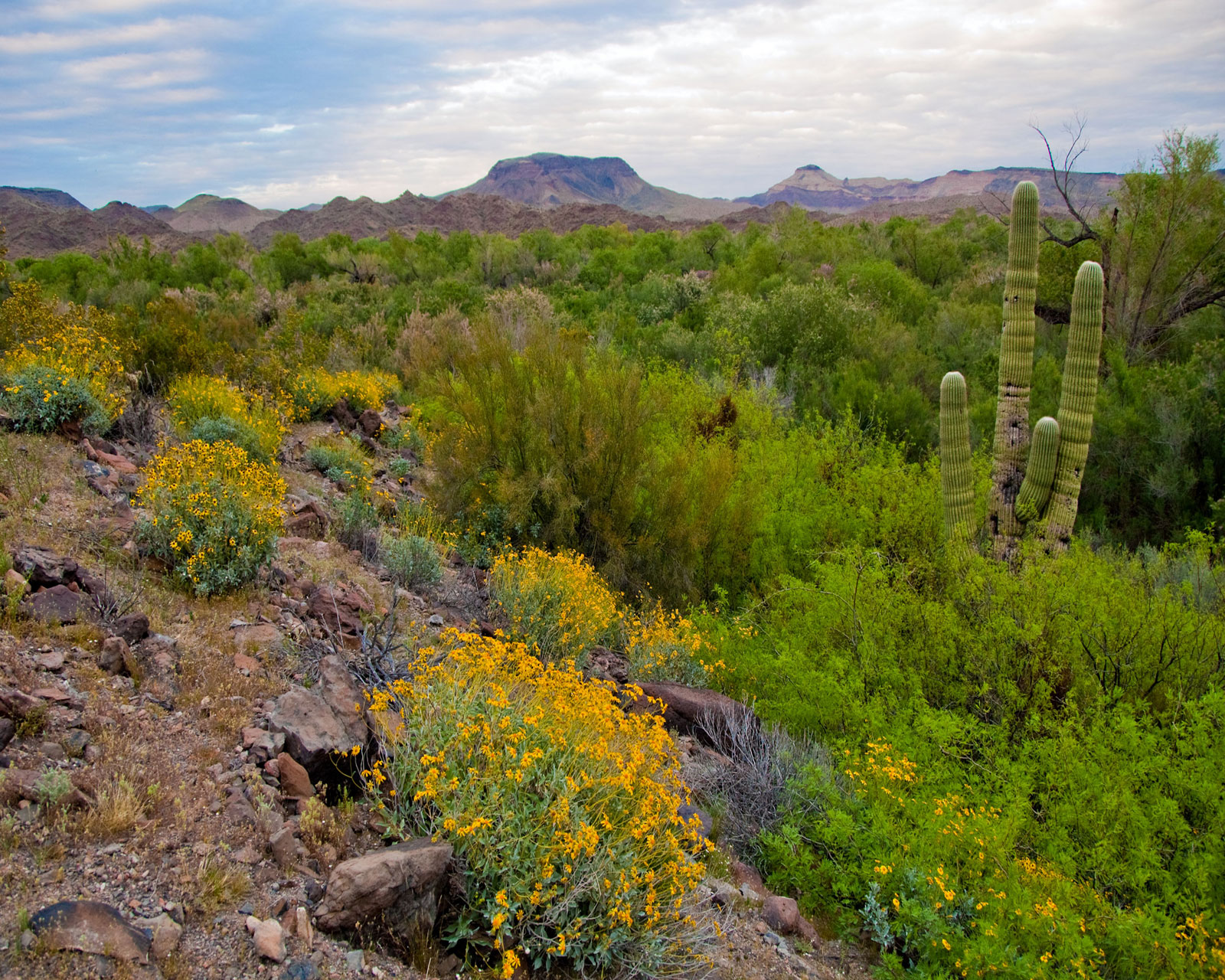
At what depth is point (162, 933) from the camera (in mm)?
2590

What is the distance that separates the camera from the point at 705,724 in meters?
5.93

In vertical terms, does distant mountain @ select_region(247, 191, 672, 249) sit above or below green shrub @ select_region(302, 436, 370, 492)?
above

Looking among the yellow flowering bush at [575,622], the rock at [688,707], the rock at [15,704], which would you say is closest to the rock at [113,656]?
the rock at [15,704]

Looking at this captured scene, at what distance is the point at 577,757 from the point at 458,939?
90 centimetres

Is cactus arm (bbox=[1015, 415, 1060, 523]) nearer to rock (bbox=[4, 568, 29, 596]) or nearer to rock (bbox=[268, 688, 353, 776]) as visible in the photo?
rock (bbox=[268, 688, 353, 776])

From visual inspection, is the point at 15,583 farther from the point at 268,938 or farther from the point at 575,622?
the point at 575,622

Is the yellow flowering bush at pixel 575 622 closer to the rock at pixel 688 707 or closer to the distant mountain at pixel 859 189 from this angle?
the rock at pixel 688 707

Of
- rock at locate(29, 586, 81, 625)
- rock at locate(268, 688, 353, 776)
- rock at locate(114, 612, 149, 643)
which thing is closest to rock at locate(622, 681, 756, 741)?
rock at locate(268, 688, 353, 776)

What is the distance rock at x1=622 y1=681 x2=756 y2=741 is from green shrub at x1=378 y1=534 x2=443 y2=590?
2.28 m

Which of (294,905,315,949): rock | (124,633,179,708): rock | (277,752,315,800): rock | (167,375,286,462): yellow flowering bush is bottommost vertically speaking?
(294,905,315,949): rock

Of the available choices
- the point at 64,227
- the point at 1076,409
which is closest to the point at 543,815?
the point at 1076,409

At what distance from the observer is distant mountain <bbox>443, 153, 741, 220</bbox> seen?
157000 millimetres

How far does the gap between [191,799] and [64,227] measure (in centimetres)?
7484

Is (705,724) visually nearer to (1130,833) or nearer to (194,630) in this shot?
(1130,833)
